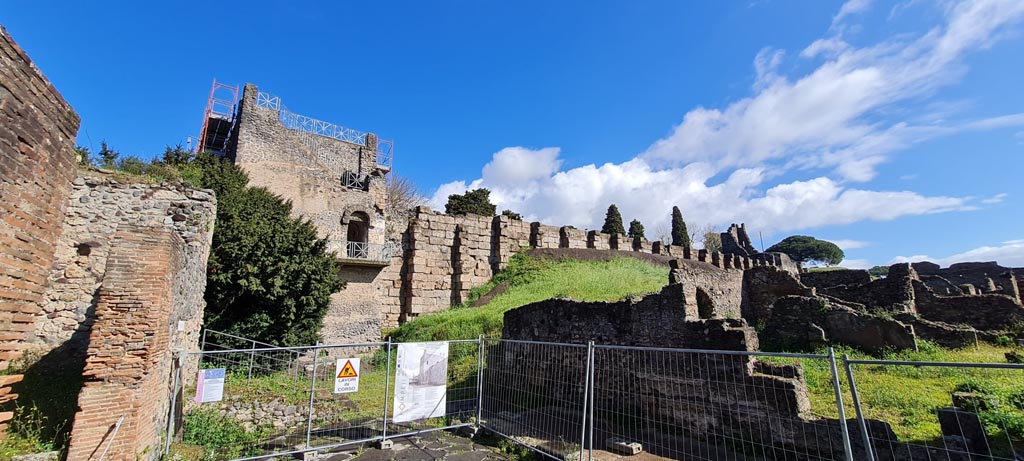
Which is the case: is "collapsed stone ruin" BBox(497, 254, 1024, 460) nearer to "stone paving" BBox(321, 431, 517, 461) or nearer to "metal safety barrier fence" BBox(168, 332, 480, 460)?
"stone paving" BBox(321, 431, 517, 461)

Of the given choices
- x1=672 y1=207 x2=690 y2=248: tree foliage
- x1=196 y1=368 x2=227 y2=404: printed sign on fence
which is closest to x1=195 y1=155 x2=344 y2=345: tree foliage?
x1=196 y1=368 x2=227 y2=404: printed sign on fence

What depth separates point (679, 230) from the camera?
49.9m

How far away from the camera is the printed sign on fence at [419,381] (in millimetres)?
7785

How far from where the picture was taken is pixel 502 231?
79.4ft

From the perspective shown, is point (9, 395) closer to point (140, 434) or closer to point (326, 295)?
point (140, 434)

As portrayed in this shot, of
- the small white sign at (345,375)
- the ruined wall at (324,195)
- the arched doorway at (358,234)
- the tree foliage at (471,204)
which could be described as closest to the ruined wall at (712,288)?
the small white sign at (345,375)

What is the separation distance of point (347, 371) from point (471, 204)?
32.7 m

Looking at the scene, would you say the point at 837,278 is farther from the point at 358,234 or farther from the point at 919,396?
the point at 358,234

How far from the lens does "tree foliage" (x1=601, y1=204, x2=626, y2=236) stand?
45.7 meters

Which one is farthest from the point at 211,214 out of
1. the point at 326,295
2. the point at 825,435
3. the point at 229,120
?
the point at 229,120

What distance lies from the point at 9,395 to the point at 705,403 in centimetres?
843

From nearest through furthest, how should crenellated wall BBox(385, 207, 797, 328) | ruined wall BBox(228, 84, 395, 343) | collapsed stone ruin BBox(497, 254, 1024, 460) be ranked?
collapsed stone ruin BBox(497, 254, 1024, 460) → ruined wall BBox(228, 84, 395, 343) → crenellated wall BBox(385, 207, 797, 328)

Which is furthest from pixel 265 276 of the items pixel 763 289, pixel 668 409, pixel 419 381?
pixel 763 289

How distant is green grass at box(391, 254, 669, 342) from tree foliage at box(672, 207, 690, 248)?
25408 millimetres
